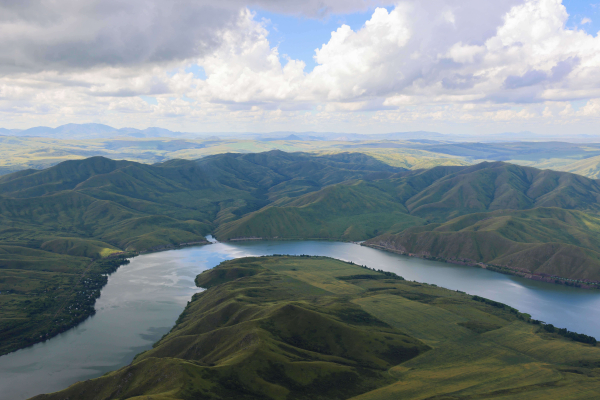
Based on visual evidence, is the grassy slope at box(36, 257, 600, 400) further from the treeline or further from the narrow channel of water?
the narrow channel of water

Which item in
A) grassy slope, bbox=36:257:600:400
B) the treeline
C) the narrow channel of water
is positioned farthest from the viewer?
the treeline

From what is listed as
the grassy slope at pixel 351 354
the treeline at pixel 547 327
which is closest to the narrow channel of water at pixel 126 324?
the treeline at pixel 547 327

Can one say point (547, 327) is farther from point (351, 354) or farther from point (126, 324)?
point (126, 324)

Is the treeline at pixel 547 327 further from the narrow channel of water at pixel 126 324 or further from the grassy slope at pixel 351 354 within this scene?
the narrow channel of water at pixel 126 324

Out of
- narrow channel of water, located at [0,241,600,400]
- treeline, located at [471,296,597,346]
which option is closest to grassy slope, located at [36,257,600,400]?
treeline, located at [471,296,597,346]

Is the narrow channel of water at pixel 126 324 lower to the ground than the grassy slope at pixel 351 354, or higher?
lower

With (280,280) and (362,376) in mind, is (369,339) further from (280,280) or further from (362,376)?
(280,280)
